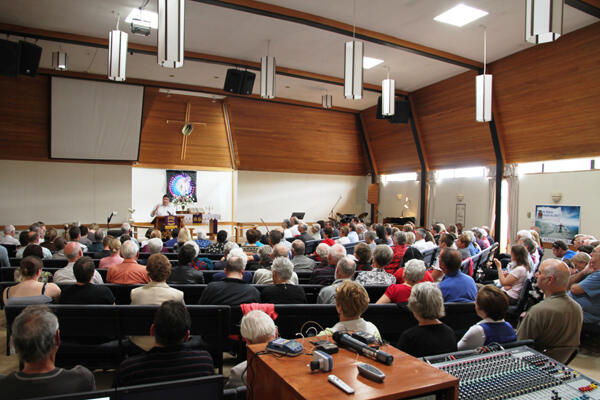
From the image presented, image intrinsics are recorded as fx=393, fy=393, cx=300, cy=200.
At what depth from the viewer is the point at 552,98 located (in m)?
8.87

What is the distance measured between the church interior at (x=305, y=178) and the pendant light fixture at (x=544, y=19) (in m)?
0.02

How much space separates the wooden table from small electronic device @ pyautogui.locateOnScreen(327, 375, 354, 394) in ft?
0.04

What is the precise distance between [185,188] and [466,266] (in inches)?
418

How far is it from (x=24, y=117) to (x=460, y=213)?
12903 mm

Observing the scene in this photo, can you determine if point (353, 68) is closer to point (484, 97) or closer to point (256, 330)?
point (484, 97)

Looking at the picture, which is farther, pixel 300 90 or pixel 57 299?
pixel 300 90

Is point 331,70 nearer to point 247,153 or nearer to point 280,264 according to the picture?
point 247,153

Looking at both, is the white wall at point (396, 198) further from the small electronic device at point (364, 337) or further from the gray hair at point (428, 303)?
the small electronic device at point (364, 337)

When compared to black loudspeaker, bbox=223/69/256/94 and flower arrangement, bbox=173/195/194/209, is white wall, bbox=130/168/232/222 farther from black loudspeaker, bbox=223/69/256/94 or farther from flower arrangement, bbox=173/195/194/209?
black loudspeaker, bbox=223/69/256/94

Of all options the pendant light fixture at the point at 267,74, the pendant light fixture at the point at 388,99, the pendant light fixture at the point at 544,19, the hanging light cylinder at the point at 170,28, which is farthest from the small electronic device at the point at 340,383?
the pendant light fixture at the point at 388,99

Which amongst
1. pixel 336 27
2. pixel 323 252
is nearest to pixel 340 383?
pixel 323 252

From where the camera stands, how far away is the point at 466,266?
5.61 metres

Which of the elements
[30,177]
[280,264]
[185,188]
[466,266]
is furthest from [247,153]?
[280,264]

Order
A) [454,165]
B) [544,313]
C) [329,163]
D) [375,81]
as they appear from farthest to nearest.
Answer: [329,163], [454,165], [375,81], [544,313]
